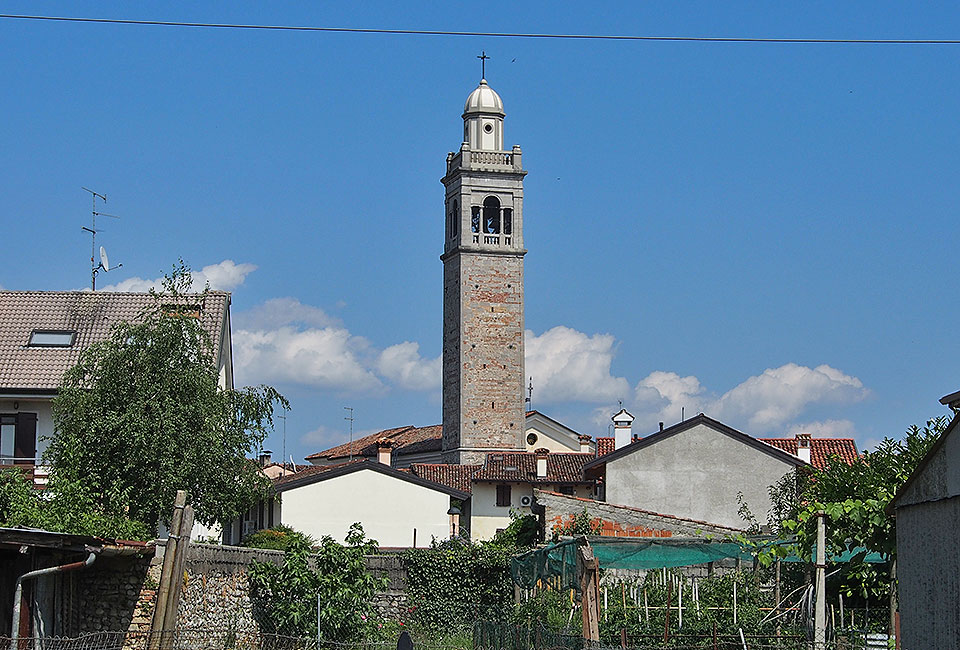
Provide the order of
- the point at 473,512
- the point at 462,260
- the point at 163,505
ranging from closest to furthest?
1. the point at 163,505
2. the point at 473,512
3. the point at 462,260

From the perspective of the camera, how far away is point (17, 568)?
15.0 m

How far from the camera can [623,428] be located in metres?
45.7

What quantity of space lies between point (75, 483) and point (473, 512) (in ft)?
130

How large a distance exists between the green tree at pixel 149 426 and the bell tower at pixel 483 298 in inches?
1784

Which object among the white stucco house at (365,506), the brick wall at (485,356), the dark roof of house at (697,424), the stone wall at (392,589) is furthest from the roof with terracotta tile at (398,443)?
the stone wall at (392,589)

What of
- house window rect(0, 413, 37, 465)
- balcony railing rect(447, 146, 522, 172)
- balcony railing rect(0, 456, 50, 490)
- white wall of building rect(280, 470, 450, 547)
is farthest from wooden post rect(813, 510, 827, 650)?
balcony railing rect(447, 146, 522, 172)

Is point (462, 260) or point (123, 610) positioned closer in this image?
point (123, 610)

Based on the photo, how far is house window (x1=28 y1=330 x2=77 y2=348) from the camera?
3384 centimetres

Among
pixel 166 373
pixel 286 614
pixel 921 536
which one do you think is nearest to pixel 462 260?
pixel 166 373

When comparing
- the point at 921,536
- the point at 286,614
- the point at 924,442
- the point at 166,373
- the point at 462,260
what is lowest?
the point at 286,614

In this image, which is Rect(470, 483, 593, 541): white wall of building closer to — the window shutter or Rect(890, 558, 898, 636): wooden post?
the window shutter

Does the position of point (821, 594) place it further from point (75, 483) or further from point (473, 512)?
point (473, 512)

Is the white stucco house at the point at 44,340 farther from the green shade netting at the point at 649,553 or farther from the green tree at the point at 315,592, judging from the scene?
the green shade netting at the point at 649,553

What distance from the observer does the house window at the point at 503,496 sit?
60656 millimetres
